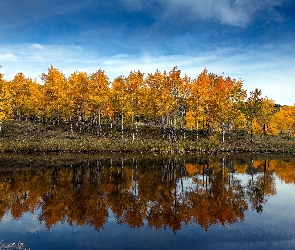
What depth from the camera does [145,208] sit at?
57.2 feet

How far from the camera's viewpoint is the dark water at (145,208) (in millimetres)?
13000

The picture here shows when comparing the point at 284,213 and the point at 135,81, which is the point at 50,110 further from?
the point at 284,213

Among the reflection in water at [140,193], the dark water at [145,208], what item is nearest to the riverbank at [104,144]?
the reflection in water at [140,193]

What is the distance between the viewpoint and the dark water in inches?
512

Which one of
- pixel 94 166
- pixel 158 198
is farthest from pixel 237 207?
pixel 94 166

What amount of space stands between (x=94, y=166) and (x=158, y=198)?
14115 millimetres

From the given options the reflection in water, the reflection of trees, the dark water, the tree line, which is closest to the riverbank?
the tree line

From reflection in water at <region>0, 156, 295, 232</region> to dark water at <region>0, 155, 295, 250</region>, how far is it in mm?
57

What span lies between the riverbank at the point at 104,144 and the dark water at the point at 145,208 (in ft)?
46.4

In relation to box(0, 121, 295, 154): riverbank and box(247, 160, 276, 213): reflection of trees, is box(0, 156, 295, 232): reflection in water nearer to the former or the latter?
box(247, 160, 276, 213): reflection of trees

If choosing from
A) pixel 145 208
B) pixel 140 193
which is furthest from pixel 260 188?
pixel 145 208

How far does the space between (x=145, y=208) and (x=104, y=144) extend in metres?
30.5

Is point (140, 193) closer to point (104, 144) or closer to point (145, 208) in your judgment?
point (145, 208)

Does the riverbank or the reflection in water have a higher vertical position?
the riverbank
